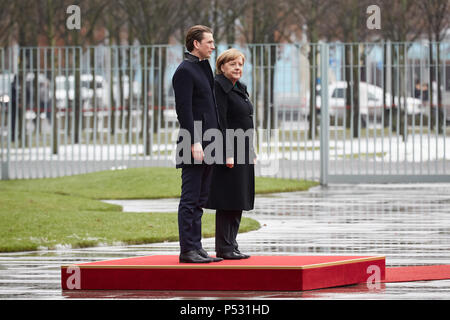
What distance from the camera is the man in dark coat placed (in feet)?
29.0

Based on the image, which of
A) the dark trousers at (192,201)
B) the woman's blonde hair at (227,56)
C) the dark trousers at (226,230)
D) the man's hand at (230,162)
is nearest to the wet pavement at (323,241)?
the dark trousers at (192,201)

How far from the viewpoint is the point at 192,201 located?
29.4 ft

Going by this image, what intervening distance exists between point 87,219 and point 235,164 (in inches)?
213

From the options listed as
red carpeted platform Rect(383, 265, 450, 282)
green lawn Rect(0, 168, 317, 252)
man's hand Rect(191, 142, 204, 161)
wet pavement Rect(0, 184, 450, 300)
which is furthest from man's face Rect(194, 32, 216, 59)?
green lawn Rect(0, 168, 317, 252)

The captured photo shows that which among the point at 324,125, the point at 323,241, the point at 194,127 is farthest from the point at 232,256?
the point at 324,125

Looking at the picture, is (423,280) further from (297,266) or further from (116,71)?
(116,71)

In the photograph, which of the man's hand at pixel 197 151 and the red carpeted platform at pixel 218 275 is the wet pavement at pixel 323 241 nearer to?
the red carpeted platform at pixel 218 275

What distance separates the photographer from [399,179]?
23.0 m

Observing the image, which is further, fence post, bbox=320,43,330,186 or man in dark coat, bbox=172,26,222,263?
fence post, bbox=320,43,330,186

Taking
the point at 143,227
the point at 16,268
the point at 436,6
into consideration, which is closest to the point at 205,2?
the point at 436,6

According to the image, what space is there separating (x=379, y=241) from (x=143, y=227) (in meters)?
3.02

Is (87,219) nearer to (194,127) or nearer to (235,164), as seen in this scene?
(235,164)

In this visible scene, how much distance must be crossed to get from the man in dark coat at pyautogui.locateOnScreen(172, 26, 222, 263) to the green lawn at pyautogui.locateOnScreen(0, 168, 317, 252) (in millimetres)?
3726

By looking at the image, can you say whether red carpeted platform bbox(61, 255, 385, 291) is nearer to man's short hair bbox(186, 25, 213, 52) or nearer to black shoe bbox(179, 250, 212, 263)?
black shoe bbox(179, 250, 212, 263)
